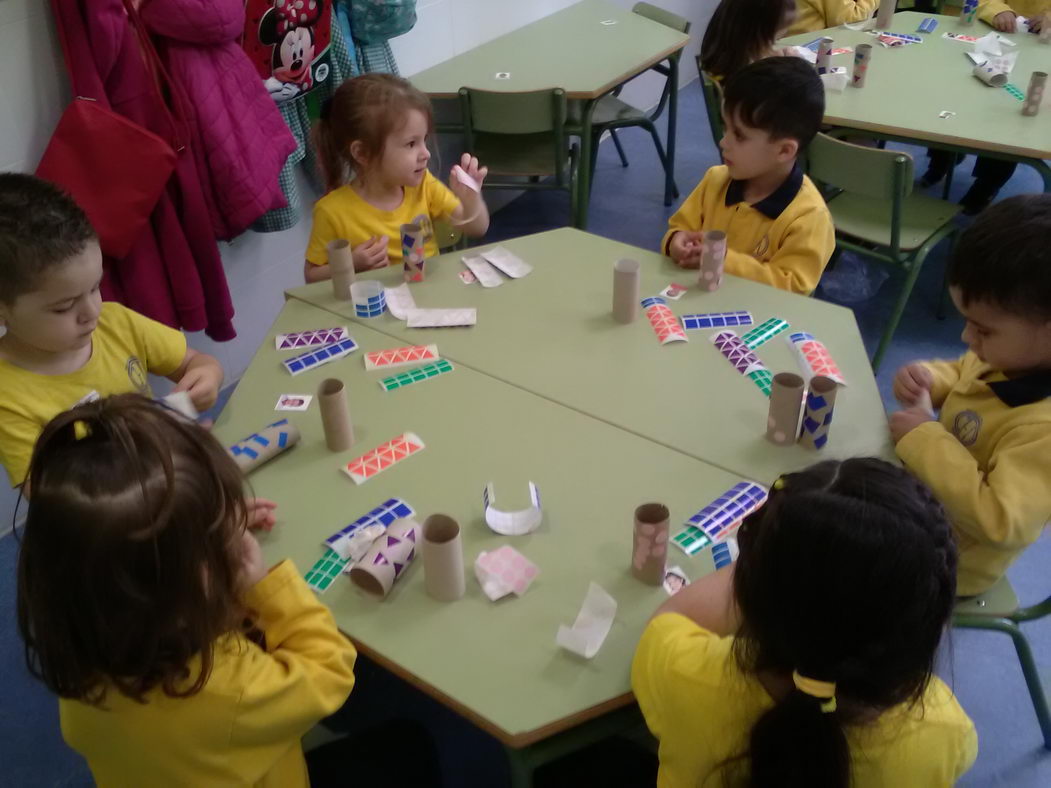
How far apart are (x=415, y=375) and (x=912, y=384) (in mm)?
1028

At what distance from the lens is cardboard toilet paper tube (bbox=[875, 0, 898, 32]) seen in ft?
12.7

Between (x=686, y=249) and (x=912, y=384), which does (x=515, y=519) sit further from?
(x=686, y=249)

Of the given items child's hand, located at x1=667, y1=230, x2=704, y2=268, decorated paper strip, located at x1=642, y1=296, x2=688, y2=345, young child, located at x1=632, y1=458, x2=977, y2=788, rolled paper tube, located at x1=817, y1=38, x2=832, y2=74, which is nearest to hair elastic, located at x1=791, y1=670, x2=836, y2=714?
young child, located at x1=632, y1=458, x2=977, y2=788

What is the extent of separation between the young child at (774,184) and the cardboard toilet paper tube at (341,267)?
0.84m

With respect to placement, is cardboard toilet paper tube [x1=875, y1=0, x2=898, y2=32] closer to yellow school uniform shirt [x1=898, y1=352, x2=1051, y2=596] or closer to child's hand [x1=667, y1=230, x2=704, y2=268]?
child's hand [x1=667, y1=230, x2=704, y2=268]

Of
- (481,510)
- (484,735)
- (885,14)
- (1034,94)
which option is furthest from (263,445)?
(885,14)

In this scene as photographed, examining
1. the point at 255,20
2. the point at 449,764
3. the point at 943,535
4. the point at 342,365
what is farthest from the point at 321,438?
the point at 255,20

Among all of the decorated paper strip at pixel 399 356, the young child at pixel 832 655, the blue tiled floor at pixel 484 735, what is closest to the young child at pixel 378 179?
the decorated paper strip at pixel 399 356

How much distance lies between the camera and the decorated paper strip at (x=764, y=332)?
1.90 meters

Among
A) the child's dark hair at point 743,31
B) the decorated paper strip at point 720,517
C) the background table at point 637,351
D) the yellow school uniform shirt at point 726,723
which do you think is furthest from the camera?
the child's dark hair at point 743,31

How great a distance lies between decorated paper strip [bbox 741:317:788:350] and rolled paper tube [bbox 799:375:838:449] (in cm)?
34

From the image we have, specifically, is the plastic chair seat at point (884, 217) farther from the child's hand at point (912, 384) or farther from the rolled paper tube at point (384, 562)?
the rolled paper tube at point (384, 562)

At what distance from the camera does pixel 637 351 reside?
6.20ft

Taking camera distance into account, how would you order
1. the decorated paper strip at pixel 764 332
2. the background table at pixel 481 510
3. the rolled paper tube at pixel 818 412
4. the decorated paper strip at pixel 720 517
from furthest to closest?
the decorated paper strip at pixel 764 332, the rolled paper tube at pixel 818 412, the decorated paper strip at pixel 720 517, the background table at pixel 481 510
